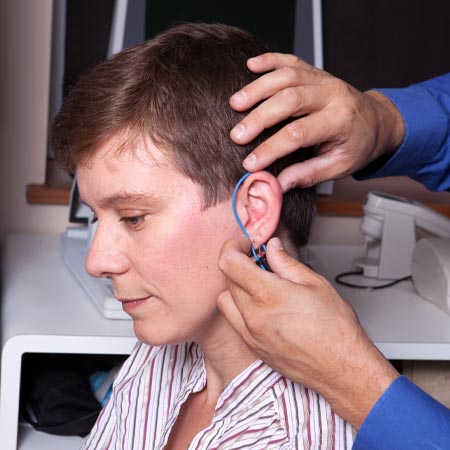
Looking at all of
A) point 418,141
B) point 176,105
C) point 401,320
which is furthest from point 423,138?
point 401,320

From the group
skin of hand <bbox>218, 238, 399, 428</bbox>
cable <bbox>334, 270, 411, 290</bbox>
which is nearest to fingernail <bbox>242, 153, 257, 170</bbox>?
skin of hand <bbox>218, 238, 399, 428</bbox>

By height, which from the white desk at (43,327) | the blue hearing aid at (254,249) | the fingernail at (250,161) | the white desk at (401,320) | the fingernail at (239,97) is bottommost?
the white desk at (43,327)

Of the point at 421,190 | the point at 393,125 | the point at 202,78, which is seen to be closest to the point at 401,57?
the point at 421,190

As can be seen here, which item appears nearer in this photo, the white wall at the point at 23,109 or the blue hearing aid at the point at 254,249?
the blue hearing aid at the point at 254,249

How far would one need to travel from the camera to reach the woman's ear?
3.55 feet

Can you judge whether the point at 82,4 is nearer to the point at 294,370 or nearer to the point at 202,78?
the point at 202,78

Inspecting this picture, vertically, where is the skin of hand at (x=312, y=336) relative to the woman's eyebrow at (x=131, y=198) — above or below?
below

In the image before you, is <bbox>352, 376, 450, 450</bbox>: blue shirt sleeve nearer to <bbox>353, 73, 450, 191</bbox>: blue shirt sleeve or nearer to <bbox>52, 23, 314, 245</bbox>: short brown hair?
<bbox>52, 23, 314, 245</bbox>: short brown hair

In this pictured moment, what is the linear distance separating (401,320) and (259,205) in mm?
716

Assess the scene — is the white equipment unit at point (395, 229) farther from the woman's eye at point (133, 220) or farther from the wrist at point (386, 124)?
the woman's eye at point (133, 220)

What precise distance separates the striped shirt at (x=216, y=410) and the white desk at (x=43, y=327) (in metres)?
0.13

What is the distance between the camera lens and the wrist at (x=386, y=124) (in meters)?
1.19

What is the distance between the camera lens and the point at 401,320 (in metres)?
1.72

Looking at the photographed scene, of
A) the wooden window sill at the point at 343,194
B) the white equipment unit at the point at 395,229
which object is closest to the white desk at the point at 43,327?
the wooden window sill at the point at 343,194
